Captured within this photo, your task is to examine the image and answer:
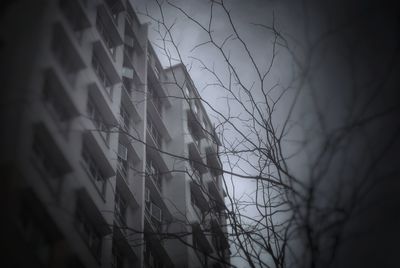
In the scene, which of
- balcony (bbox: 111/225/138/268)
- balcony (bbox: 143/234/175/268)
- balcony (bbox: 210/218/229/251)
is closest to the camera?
balcony (bbox: 210/218/229/251)

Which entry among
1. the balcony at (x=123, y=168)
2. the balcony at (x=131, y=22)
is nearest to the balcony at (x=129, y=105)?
the balcony at (x=123, y=168)

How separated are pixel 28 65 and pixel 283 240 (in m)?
2.84

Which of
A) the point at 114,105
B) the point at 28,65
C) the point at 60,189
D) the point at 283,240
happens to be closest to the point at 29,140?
the point at 28,65

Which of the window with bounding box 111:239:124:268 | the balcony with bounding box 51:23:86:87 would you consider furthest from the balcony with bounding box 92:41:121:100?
the balcony with bounding box 51:23:86:87

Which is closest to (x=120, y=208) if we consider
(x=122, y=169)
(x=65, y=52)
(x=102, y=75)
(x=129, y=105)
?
(x=122, y=169)

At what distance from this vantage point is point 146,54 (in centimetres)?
2033

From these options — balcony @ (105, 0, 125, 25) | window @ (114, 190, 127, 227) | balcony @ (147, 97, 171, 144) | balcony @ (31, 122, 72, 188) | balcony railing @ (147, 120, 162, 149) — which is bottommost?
balcony @ (31, 122, 72, 188)

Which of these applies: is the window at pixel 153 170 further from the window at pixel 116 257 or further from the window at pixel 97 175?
the window at pixel 116 257

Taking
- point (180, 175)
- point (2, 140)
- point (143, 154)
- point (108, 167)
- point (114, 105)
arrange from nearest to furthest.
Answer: point (2, 140) → point (108, 167) → point (114, 105) → point (143, 154) → point (180, 175)

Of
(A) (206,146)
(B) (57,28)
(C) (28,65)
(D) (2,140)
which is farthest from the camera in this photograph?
(A) (206,146)

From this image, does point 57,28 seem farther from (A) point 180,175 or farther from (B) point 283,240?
(A) point 180,175

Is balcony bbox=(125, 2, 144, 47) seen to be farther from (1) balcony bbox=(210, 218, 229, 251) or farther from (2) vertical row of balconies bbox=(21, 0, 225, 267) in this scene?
(1) balcony bbox=(210, 218, 229, 251)

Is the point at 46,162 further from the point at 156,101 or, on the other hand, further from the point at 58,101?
the point at 156,101

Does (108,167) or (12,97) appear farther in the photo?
(108,167)
